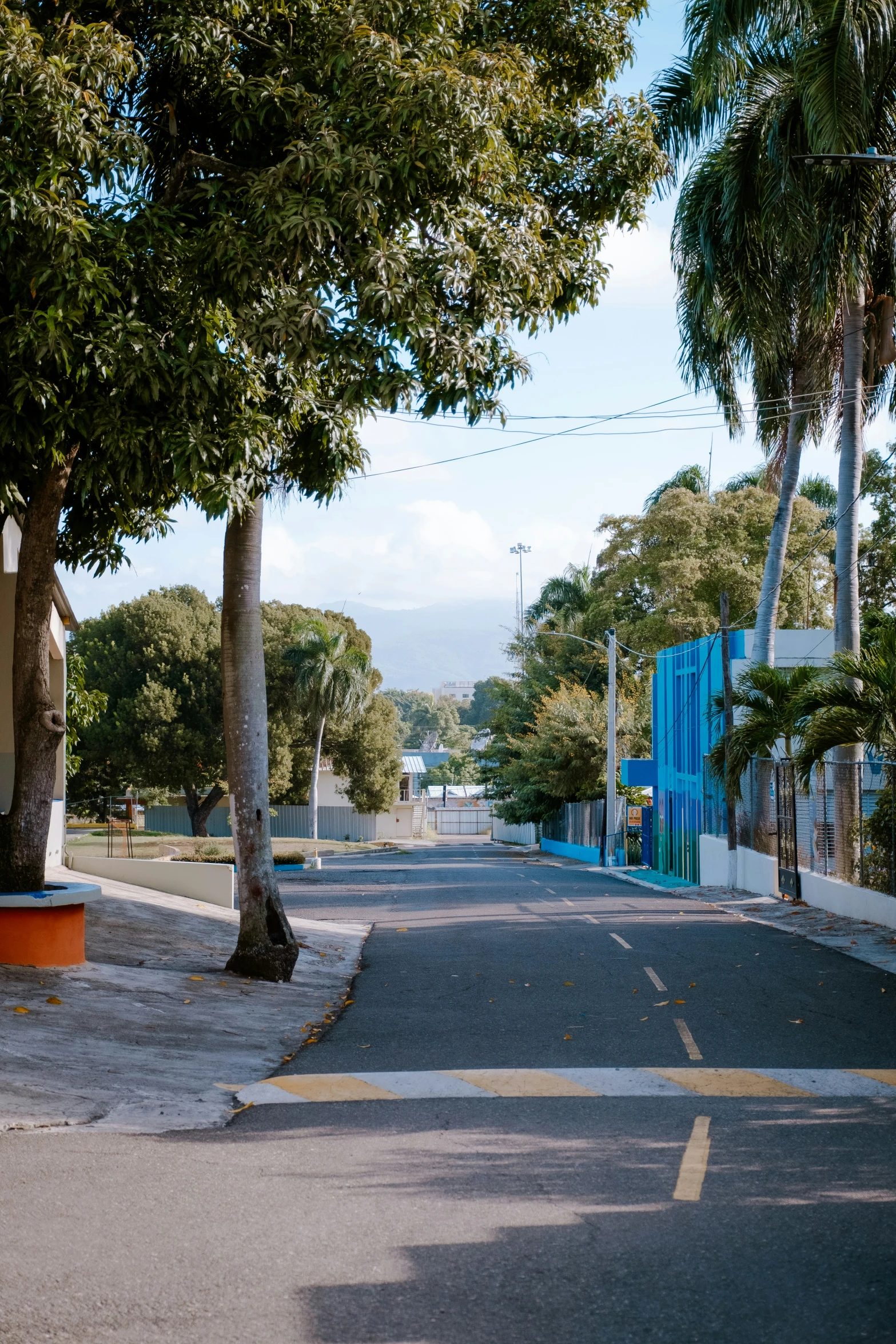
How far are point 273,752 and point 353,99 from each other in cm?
4776

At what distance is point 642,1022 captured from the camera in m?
10.9

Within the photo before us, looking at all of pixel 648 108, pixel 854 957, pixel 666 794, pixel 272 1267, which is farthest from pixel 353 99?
pixel 666 794

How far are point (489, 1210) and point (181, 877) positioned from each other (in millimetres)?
16558

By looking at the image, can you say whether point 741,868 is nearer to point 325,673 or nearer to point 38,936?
point 38,936

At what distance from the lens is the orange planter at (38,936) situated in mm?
11930

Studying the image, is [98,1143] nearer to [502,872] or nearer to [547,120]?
[547,120]

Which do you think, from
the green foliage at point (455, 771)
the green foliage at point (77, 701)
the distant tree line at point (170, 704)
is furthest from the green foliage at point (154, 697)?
the green foliage at point (455, 771)

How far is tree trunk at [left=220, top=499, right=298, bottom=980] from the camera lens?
45.5 feet

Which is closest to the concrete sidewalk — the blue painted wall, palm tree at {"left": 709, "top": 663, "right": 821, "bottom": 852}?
palm tree at {"left": 709, "top": 663, "right": 821, "bottom": 852}

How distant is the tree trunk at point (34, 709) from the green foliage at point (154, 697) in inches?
1634

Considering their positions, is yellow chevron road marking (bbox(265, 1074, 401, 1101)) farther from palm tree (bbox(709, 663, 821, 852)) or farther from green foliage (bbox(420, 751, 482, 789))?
green foliage (bbox(420, 751, 482, 789))

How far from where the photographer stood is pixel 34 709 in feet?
40.5

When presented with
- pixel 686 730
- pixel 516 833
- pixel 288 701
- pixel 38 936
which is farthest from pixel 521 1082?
pixel 516 833

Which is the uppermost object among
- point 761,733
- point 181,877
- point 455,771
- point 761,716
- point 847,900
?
point 455,771
